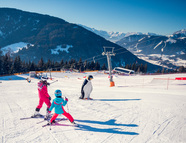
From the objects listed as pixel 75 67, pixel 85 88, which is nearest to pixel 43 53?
pixel 75 67

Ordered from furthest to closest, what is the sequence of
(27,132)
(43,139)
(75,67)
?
(75,67)
(27,132)
(43,139)

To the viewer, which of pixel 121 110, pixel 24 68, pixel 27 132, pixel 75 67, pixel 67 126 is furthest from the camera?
pixel 75 67

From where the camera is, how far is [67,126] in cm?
488

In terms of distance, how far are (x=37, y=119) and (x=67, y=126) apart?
1564mm

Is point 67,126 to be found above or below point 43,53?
below

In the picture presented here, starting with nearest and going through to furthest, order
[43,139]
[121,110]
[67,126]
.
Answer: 1. [43,139]
2. [67,126]
3. [121,110]

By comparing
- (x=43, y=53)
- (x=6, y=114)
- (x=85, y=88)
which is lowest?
(x=6, y=114)

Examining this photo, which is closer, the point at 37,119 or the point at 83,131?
the point at 83,131

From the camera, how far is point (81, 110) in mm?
6773

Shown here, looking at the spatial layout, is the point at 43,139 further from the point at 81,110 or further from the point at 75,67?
the point at 75,67

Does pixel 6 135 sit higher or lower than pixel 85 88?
lower

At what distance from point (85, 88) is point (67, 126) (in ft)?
14.5

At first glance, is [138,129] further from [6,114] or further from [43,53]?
[43,53]

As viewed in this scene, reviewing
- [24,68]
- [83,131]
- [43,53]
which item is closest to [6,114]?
[83,131]
